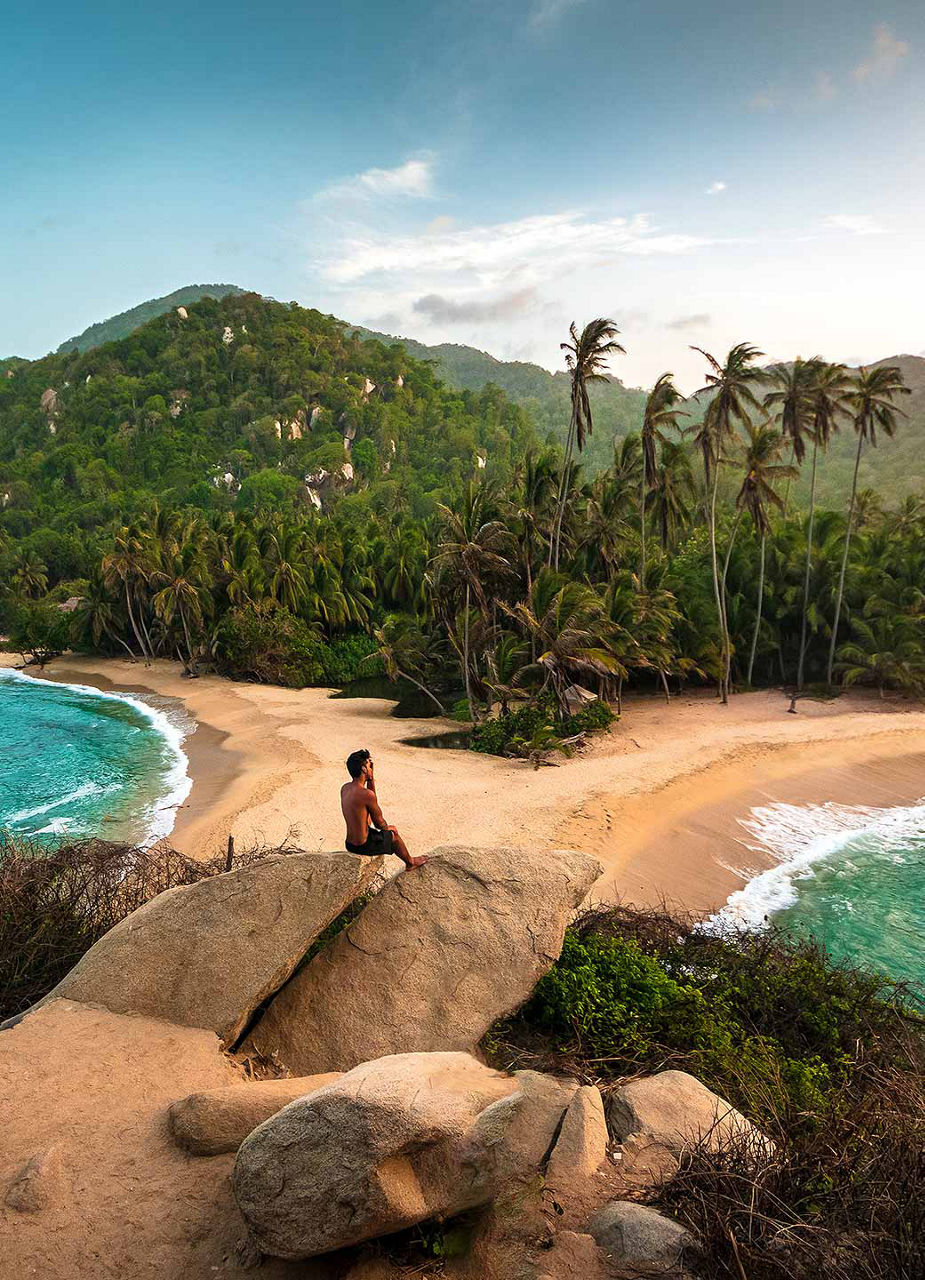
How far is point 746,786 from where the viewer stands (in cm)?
2138

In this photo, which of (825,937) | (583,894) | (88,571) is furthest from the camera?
(88,571)

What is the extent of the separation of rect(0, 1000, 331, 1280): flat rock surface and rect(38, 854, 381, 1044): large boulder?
22 cm

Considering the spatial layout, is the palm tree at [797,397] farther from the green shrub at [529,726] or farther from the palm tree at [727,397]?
the green shrub at [529,726]

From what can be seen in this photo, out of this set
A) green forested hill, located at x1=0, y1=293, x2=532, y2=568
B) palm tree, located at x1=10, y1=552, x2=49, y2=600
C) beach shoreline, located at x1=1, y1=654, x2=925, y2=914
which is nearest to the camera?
beach shoreline, located at x1=1, y1=654, x2=925, y2=914

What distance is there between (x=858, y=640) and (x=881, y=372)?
12.1 m

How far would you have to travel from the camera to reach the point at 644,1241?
3840 millimetres

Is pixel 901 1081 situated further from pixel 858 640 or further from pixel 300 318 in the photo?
pixel 300 318

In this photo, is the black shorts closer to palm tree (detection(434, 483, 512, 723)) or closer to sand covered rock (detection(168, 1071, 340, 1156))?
sand covered rock (detection(168, 1071, 340, 1156))

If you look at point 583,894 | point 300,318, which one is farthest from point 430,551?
point 300,318

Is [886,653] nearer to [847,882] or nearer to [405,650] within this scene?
[847,882]

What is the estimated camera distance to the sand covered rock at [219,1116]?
184 inches

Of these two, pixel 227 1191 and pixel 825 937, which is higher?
pixel 227 1191

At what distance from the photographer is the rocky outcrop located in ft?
12.1

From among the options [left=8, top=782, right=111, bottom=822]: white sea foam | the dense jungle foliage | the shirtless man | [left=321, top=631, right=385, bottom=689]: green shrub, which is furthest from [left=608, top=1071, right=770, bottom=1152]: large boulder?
[left=321, top=631, right=385, bottom=689]: green shrub
